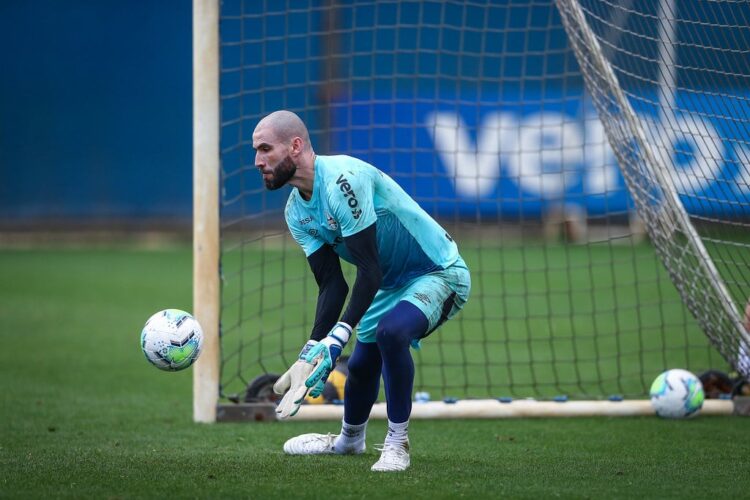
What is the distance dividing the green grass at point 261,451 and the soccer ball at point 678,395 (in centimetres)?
9

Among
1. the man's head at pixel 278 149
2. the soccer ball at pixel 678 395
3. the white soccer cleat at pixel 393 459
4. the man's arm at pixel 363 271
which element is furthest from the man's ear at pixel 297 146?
the soccer ball at pixel 678 395

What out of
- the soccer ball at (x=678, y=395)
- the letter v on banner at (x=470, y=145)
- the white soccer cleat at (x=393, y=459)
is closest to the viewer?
the white soccer cleat at (x=393, y=459)

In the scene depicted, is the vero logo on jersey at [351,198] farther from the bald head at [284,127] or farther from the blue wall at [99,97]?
the blue wall at [99,97]

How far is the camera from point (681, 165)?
7.66 metres

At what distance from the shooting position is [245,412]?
23.7 feet

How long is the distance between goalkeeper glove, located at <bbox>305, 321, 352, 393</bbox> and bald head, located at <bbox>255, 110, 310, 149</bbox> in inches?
37.2

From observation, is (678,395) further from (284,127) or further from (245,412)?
(284,127)

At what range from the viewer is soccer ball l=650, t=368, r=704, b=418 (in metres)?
7.11

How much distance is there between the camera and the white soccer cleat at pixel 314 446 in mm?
6000

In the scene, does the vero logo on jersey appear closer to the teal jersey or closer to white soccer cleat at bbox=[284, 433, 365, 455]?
the teal jersey

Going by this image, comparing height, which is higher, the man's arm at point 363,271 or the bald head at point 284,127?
the bald head at point 284,127

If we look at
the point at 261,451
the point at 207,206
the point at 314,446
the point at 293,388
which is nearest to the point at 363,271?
the point at 293,388

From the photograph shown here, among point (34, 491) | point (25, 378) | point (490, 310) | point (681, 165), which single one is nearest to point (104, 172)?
point (490, 310)

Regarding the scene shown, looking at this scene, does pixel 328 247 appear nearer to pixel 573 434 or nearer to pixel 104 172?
pixel 573 434
